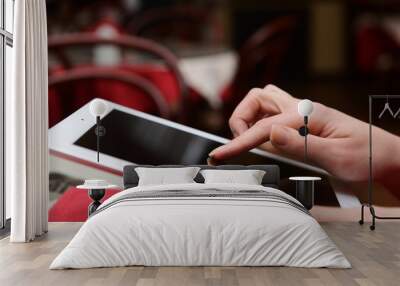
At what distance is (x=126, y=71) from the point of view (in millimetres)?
7523

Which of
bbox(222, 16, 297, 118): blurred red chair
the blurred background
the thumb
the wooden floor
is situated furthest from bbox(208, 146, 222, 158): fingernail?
the wooden floor

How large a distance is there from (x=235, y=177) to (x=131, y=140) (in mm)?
1473

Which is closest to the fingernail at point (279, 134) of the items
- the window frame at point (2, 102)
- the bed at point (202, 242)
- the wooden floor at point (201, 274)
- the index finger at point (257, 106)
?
the index finger at point (257, 106)

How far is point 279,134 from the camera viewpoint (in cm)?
738

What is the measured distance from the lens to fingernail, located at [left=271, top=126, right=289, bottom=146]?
24.1ft

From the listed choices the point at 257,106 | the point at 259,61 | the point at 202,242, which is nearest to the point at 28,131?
the point at 202,242

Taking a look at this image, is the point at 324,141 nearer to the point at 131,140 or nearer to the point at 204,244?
the point at 131,140

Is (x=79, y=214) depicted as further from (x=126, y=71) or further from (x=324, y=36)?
(x=324, y=36)

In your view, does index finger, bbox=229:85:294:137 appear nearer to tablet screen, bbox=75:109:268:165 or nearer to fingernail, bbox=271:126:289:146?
fingernail, bbox=271:126:289:146

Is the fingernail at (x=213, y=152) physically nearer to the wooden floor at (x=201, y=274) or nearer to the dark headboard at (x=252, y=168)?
the dark headboard at (x=252, y=168)

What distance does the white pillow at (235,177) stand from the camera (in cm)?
675

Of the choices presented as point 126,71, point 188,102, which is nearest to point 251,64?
point 188,102

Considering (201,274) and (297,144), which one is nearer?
(201,274)

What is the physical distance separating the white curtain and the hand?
2116 millimetres
